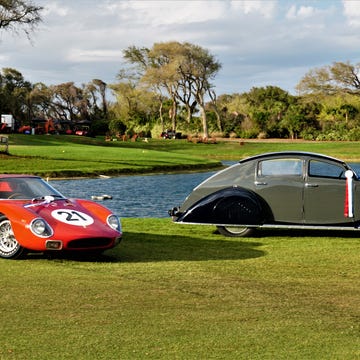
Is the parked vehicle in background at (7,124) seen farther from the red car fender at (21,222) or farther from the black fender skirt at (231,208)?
the red car fender at (21,222)

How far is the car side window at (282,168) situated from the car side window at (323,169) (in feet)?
0.72

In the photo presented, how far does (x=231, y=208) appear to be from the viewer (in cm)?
1328

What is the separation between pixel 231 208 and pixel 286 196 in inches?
40.9

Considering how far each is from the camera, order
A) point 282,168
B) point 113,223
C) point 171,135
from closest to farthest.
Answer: point 113,223, point 282,168, point 171,135

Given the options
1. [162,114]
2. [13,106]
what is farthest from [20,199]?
[13,106]

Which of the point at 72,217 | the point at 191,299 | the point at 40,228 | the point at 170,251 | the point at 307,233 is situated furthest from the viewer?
the point at 307,233

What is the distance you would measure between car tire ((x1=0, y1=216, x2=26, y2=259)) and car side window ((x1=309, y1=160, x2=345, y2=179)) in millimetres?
5530

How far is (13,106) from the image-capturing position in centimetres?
11194

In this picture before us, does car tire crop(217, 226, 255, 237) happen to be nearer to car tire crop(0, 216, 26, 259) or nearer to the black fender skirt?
the black fender skirt

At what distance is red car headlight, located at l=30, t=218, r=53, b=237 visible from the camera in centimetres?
1062

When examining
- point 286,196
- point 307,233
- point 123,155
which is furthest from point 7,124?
point 286,196

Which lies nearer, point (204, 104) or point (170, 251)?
point (170, 251)

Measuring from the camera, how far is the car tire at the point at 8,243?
10867mm

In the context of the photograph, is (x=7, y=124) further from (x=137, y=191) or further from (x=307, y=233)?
(x=307, y=233)
